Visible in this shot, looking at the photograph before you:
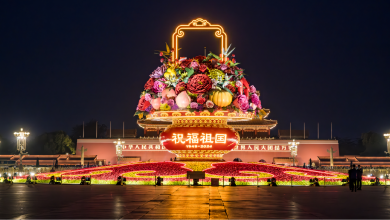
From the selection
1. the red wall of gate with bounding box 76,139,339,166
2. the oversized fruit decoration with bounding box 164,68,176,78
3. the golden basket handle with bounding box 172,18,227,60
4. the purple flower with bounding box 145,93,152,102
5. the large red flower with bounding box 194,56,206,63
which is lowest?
the red wall of gate with bounding box 76,139,339,166

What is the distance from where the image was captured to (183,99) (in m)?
26.7

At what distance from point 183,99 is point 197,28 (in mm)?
4474

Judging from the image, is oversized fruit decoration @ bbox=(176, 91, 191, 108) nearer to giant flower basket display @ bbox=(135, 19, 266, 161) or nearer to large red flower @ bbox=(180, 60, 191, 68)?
giant flower basket display @ bbox=(135, 19, 266, 161)

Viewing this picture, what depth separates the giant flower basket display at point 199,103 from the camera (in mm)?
26750

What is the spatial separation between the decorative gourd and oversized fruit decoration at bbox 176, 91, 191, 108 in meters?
1.26

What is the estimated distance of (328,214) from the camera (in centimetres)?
1426

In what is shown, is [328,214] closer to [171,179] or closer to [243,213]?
[243,213]

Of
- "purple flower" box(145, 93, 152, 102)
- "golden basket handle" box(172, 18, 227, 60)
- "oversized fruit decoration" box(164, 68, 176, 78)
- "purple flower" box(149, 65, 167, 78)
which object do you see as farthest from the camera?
"golden basket handle" box(172, 18, 227, 60)

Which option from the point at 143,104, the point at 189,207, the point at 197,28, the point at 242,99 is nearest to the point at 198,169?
the point at 242,99

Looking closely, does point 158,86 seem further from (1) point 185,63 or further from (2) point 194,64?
(2) point 194,64

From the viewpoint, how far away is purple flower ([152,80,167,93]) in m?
27.8

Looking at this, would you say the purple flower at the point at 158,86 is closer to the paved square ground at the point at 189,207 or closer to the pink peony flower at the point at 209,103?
the pink peony flower at the point at 209,103

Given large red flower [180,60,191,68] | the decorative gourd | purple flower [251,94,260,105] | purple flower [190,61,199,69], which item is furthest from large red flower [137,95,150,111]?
purple flower [251,94,260,105]

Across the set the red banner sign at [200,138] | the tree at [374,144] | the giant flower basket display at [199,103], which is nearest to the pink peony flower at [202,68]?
the giant flower basket display at [199,103]
